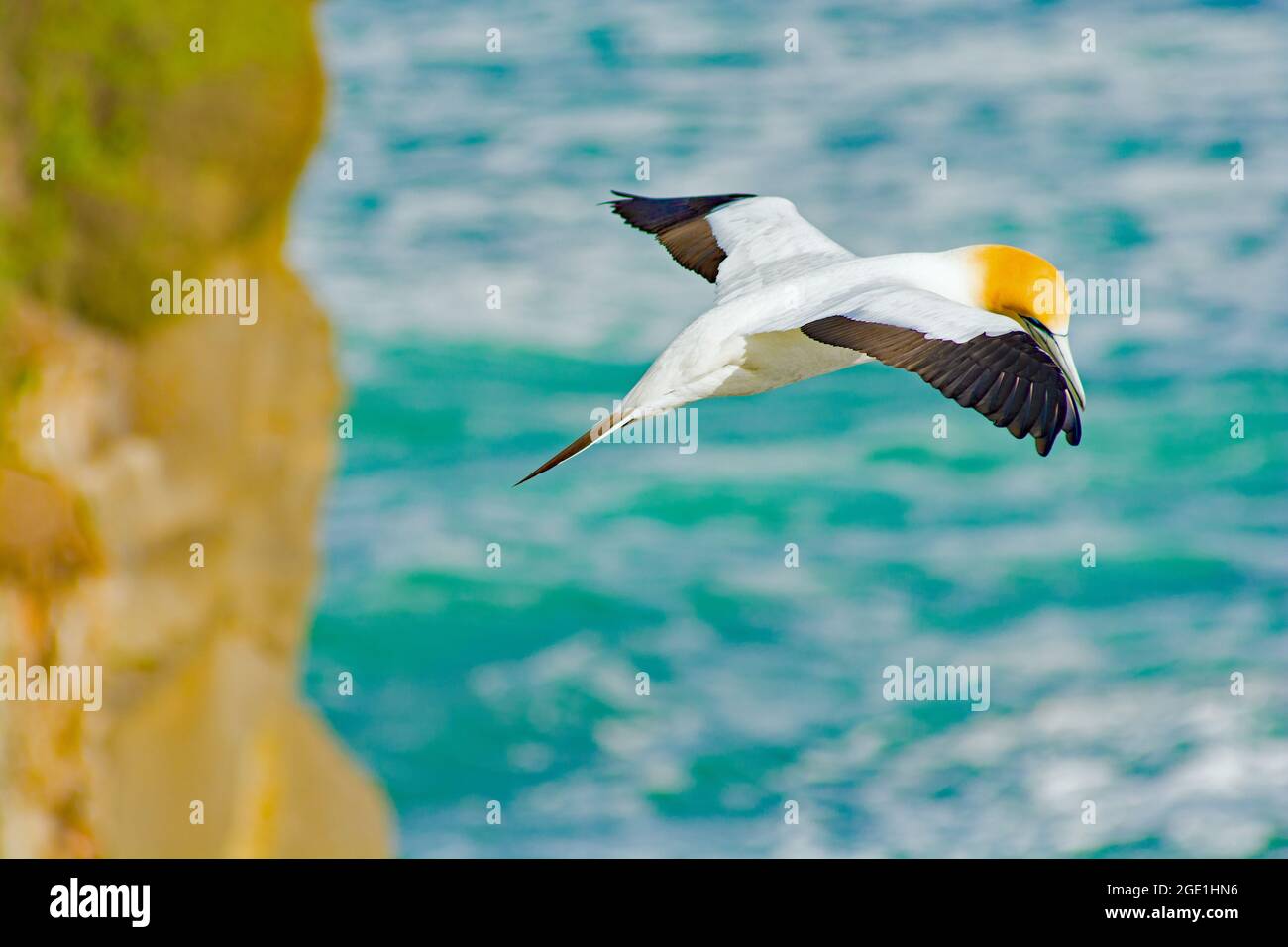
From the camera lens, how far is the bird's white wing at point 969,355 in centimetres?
479

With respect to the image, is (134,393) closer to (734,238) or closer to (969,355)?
(734,238)

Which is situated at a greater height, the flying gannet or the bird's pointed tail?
the flying gannet

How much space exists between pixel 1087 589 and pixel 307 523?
18368 mm

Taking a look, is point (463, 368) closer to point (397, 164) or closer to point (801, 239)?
point (397, 164)

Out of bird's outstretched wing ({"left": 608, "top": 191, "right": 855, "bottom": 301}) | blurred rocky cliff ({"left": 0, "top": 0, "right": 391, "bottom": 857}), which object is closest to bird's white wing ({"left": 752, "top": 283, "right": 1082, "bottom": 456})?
bird's outstretched wing ({"left": 608, "top": 191, "right": 855, "bottom": 301})

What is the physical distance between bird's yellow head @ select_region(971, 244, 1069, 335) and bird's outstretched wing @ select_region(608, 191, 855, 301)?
57 cm

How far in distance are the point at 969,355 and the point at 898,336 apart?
0.23 metres

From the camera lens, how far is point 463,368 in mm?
31172

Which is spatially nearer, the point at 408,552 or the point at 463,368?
the point at 408,552

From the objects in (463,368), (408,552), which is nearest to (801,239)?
(408,552)

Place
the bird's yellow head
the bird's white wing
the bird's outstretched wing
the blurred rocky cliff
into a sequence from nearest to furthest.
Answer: the bird's white wing, the bird's yellow head, the bird's outstretched wing, the blurred rocky cliff

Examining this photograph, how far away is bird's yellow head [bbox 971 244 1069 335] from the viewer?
5.41 m

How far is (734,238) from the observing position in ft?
22.8

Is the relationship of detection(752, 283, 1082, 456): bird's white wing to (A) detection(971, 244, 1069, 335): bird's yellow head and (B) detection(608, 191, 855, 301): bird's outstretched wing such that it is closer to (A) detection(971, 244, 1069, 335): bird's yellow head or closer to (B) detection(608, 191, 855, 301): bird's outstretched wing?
(A) detection(971, 244, 1069, 335): bird's yellow head
